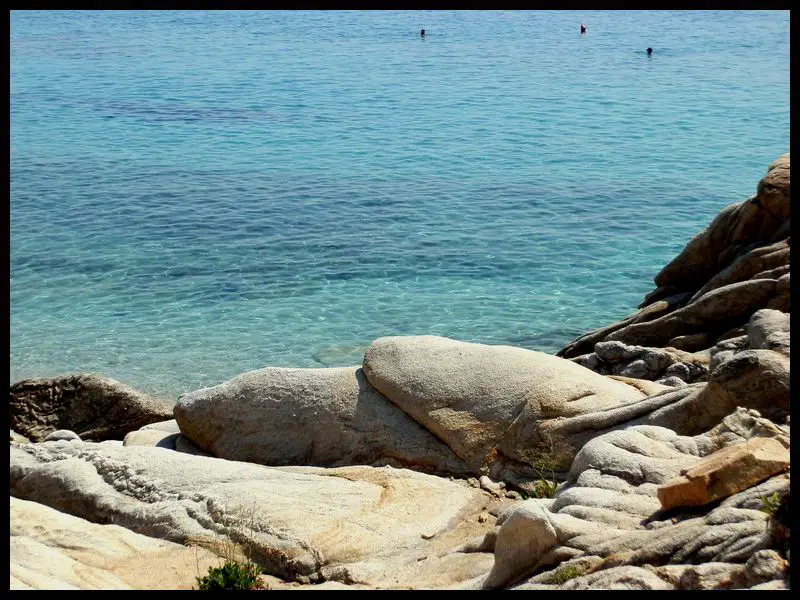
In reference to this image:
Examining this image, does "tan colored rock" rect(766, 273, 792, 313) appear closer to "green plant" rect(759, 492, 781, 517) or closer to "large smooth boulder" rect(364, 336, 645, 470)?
"large smooth boulder" rect(364, 336, 645, 470)

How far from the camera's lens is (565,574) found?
7293 mm

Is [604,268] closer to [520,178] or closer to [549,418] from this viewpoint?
[520,178]

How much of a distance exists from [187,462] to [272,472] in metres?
0.94

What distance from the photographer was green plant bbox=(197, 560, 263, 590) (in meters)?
8.34

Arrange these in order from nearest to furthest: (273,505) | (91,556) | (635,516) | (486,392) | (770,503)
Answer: (770,503) → (635,516) → (91,556) → (273,505) → (486,392)

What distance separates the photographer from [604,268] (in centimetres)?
2547

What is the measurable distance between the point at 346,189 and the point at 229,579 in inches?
998

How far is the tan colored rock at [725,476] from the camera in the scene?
7488 millimetres

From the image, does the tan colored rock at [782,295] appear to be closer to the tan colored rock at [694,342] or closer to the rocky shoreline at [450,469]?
the rocky shoreline at [450,469]

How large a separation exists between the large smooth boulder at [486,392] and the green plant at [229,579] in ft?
13.0

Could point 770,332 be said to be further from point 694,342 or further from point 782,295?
point 694,342

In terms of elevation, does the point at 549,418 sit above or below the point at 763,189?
below

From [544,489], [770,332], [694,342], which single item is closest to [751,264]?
[694,342]
